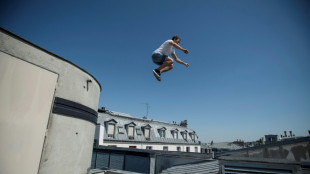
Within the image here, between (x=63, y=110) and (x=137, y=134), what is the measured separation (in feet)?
73.5

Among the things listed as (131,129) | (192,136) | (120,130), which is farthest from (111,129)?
(192,136)

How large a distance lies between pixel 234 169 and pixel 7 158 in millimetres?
5401

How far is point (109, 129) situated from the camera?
22562 millimetres

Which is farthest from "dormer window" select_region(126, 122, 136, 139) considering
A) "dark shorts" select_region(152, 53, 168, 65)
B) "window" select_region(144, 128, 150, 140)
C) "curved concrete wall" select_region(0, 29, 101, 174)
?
"dark shorts" select_region(152, 53, 168, 65)

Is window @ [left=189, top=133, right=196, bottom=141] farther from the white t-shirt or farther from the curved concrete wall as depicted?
the white t-shirt

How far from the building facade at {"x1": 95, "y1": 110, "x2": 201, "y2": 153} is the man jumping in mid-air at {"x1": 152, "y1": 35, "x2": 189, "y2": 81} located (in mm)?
18230

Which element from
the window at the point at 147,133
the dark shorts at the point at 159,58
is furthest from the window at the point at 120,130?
the dark shorts at the point at 159,58

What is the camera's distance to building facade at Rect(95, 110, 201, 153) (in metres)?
22.1

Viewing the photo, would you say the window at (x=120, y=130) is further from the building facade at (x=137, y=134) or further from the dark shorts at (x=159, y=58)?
the dark shorts at (x=159, y=58)

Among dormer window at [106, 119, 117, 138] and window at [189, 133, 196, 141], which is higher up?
dormer window at [106, 119, 117, 138]

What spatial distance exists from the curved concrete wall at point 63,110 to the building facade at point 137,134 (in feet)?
54.0

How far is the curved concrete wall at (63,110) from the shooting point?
3.96 metres

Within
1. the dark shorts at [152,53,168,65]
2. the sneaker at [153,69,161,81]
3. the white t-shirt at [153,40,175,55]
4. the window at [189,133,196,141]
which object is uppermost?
the white t-shirt at [153,40,175,55]

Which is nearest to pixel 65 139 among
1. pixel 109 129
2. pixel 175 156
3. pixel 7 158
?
pixel 7 158
